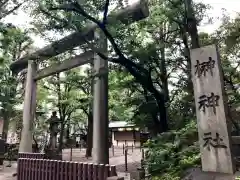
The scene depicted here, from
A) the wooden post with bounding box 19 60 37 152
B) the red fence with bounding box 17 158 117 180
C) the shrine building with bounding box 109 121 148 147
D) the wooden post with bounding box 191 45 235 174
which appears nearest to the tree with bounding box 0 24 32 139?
the wooden post with bounding box 19 60 37 152

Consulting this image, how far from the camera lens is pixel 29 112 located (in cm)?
1193

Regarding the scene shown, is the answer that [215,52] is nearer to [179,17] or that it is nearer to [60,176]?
[60,176]

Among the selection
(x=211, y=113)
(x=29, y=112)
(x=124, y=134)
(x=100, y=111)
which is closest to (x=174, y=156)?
(x=211, y=113)

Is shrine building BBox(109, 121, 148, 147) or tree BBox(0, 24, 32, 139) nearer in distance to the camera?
tree BBox(0, 24, 32, 139)

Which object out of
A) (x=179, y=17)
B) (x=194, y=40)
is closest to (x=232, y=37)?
(x=179, y=17)

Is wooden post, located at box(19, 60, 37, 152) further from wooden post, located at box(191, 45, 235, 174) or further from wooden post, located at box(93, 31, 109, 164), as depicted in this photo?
wooden post, located at box(191, 45, 235, 174)

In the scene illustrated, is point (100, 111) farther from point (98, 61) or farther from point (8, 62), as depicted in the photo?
point (8, 62)

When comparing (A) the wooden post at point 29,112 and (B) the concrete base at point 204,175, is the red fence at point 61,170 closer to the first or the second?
(B) the concrete base at point 204,175

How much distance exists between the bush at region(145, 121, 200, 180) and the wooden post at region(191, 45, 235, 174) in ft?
2.28

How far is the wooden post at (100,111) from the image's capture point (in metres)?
8.48

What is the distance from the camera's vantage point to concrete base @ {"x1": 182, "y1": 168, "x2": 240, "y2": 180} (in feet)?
15.7

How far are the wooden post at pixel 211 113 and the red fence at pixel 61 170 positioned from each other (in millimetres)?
2141

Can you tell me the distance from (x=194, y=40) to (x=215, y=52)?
3241mm

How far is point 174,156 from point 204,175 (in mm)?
1500
